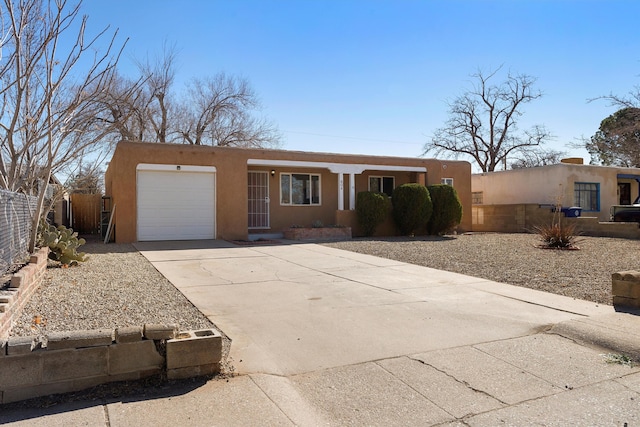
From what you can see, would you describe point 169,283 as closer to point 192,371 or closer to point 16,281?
point 16,281

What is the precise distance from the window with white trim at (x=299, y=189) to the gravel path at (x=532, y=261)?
4.22 meters

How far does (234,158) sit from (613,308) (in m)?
12.5

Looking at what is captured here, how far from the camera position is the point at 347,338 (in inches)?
185

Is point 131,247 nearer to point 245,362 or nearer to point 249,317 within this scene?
point 249,317

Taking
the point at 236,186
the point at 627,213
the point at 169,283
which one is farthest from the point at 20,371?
the point at 627,213

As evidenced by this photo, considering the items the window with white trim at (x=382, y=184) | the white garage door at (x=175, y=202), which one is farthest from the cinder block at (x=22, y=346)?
the window with white trim at (x=382, y=184)

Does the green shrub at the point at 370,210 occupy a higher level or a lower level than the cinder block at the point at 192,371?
higher

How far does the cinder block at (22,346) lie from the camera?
3252 millimetres

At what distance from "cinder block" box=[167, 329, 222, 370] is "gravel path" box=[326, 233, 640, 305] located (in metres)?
5.50

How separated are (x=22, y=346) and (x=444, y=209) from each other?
16639mm

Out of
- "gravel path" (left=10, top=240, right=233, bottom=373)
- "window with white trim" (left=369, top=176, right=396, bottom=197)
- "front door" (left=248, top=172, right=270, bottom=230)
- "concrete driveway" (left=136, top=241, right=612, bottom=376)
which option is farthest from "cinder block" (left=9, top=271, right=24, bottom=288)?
"window with white trim" (left=369, top=176, right=396, bottom=197)

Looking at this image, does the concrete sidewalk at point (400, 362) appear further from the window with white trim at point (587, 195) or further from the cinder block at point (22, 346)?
the window with white trim at point (587, 195)

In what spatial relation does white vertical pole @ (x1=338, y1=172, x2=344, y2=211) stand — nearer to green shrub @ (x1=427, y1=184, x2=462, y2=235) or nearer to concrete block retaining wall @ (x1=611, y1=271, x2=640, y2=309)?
green shrub @ (x1=427, y1=184, x2=462, y2=235)

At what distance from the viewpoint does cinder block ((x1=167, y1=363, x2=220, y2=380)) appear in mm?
3621
